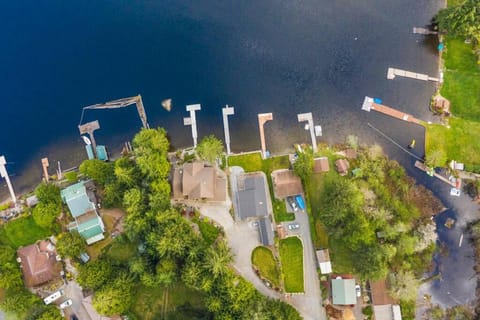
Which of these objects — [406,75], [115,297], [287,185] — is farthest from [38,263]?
[406,75]

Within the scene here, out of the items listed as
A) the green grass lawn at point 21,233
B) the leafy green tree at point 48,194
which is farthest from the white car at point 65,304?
the leafy green tree at point 48,194

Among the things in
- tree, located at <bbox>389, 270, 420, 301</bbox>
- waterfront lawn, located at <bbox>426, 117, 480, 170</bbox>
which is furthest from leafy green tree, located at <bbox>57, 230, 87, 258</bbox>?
waterfront lawn, located at <bbox>426, 117, 480, 170</bbox>

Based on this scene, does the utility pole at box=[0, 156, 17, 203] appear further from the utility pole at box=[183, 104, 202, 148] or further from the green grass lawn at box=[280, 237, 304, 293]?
the green grass lawn at box=[280, 237, 304, 293]

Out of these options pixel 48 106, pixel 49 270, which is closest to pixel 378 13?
pixel 48 106

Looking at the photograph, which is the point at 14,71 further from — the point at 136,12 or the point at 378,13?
the point at 378,13

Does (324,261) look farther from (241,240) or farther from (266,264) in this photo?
(241,240)
